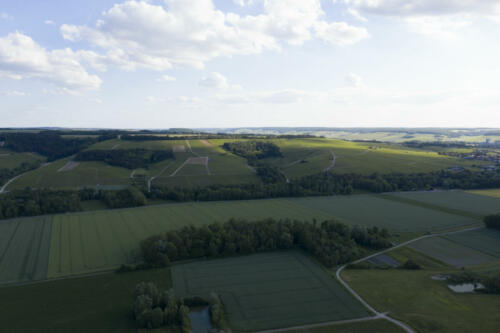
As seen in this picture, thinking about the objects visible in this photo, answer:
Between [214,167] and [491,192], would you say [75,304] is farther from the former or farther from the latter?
[491,192]

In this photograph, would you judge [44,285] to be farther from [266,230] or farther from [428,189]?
[428,189]

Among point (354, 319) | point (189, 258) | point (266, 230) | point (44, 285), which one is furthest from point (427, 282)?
point (44, 285)

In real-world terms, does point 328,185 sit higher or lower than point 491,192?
higher

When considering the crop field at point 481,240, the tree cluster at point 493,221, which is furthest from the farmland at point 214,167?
the crop field at point 481,240

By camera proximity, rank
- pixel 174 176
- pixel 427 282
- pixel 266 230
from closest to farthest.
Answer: pixel 427 282
pixel 266 230
pixel 174 176

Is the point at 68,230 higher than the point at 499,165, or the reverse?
the point at 499,165

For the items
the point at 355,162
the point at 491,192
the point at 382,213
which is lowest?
the point at 382,213

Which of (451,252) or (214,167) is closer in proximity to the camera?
(451,252)

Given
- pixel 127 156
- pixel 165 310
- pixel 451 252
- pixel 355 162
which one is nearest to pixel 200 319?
pixel 165 310
